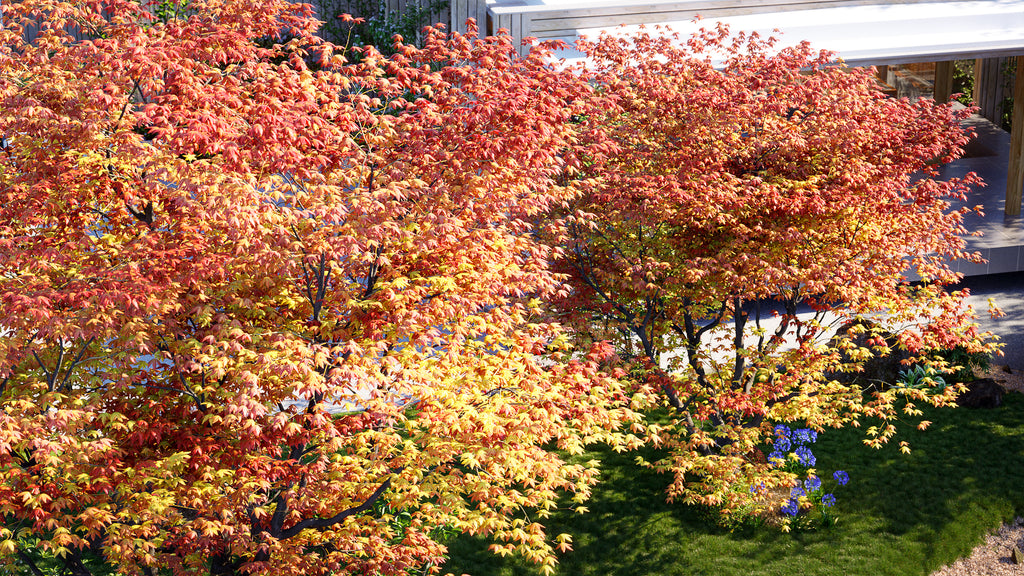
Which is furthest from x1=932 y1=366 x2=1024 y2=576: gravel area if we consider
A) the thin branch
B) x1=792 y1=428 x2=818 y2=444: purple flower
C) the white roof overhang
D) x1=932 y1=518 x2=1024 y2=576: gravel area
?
the white roof overhang

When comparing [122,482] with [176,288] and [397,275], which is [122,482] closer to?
[176,288]

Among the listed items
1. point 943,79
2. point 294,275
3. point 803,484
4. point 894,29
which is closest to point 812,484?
point 803,484

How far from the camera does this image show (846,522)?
29.7ft

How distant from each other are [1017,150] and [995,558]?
28.8 feet

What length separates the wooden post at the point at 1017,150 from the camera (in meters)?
14.8

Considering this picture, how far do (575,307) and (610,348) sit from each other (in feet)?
6.33

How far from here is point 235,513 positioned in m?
6.13

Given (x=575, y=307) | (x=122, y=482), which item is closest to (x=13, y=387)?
(x=122, y=482)

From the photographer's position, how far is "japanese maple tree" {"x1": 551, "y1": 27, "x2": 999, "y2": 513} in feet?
25.8

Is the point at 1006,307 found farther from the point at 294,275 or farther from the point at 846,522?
the point at 294,275

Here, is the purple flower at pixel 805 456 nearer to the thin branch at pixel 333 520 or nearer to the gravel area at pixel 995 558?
the gravel area at pixel 995 558

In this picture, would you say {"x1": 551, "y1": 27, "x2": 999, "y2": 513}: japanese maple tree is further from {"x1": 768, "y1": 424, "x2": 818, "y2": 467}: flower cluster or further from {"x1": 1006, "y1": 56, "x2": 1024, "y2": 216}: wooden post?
{"x1": 1006, "y1": 56, "x2": 1024, "y2": 216}: wooden post

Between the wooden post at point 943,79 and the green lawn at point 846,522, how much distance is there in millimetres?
12303

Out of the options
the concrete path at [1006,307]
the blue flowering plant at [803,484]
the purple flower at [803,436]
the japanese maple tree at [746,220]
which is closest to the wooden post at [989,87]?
the concrete path at [1006,307]
